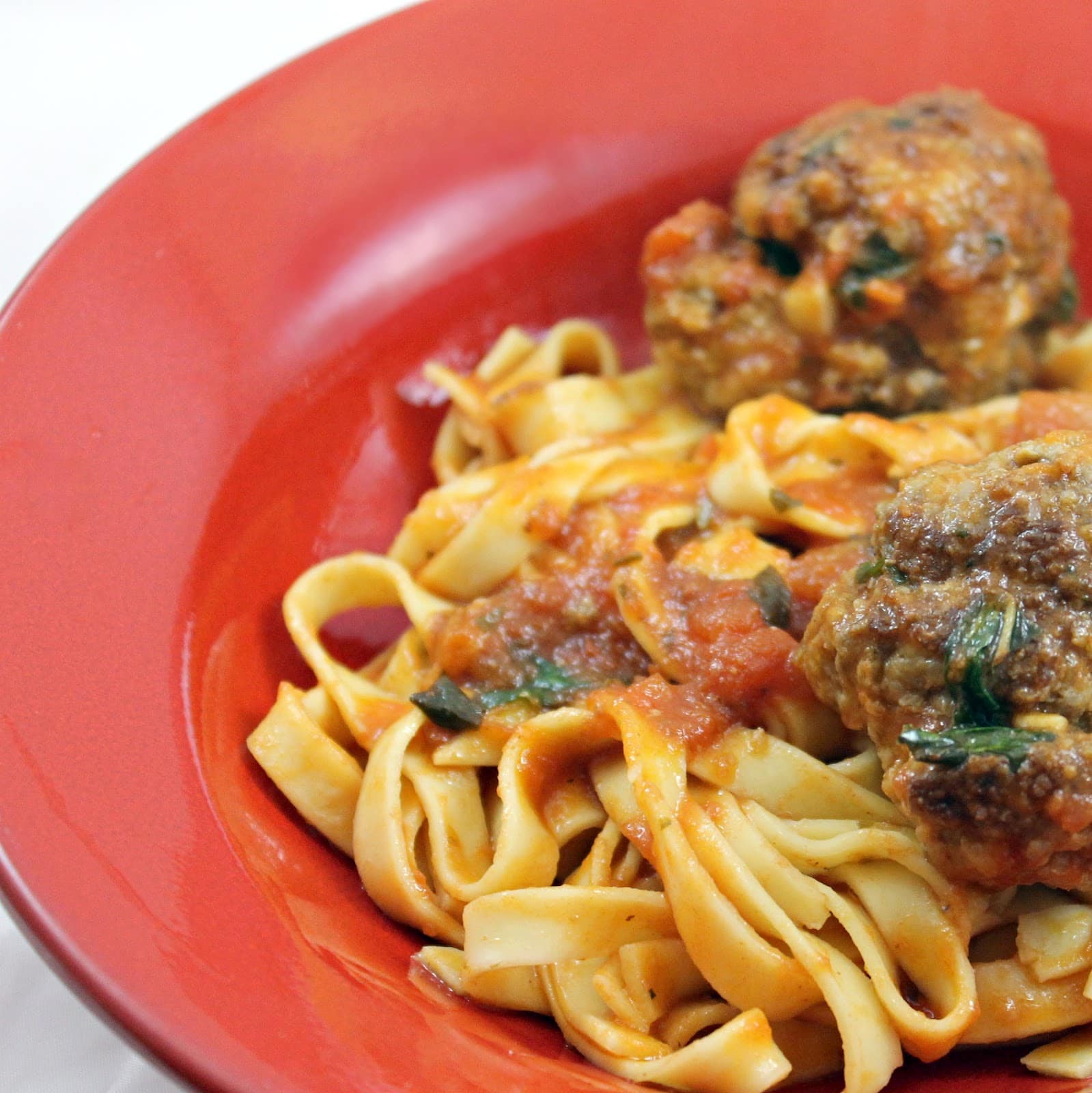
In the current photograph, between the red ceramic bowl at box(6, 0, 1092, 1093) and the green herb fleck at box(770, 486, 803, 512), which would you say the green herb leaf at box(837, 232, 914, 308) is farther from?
the red ceramic bowl at box(6, 0, 1092, 1093)

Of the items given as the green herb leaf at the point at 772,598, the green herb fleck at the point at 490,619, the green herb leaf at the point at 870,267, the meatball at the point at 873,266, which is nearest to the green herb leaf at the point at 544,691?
the green herb fleck at the point at 490,619

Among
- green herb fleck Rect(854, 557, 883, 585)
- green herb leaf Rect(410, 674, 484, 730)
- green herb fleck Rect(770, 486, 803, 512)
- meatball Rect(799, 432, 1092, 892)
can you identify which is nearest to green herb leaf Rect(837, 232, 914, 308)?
green herb fleck Rect(770, 486, 803, 512)

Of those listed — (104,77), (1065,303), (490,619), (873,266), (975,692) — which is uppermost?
(104,77)

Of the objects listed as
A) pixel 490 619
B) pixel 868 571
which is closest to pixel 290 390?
pixel 490 619

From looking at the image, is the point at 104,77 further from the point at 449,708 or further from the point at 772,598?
the point at 772,598

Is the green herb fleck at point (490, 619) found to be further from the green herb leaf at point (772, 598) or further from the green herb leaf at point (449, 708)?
the green herb leaf at point (772, 598)

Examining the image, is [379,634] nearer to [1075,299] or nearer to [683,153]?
[683,153]

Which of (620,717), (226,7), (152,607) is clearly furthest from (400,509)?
(226,7)
